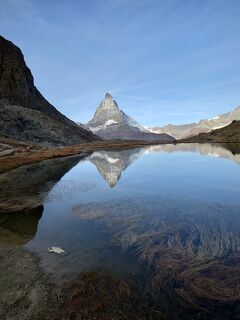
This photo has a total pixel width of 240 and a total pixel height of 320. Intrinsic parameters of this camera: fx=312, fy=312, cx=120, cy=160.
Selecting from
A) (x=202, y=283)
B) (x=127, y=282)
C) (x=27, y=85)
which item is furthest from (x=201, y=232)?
(x=27, y=85)

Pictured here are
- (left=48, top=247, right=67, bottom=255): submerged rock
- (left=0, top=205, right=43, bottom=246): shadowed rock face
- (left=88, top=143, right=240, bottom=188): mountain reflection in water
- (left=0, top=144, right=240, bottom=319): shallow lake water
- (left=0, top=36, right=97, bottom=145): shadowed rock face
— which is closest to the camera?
(left=0, top=144, right=240, bottom=319): shallow lake water

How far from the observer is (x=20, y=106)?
15050 centimetres

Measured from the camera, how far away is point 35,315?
924cm

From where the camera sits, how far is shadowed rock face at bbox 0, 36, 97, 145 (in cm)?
12907

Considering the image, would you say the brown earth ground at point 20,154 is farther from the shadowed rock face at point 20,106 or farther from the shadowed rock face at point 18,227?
the shadowed rock face at point 18,227

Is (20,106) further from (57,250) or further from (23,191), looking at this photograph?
(57,250)

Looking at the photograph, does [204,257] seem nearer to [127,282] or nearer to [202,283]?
[202,283]

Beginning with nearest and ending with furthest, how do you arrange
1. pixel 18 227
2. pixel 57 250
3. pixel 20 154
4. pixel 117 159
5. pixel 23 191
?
pixel 57 250, pixel 18 227, pixel 23 191, pixel 117 159, pixel 20 154

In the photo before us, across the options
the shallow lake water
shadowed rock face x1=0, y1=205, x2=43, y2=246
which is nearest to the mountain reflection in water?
the shallow lake water

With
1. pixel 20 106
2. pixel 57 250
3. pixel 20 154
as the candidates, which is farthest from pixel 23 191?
pixel 20 106

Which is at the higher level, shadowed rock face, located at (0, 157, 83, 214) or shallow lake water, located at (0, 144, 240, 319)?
shallow lake water, located at (0, 144, 240, 319)

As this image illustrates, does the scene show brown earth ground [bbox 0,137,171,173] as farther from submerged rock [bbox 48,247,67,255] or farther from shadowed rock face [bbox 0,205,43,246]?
submerged rock [bbox 48,247,67,255]

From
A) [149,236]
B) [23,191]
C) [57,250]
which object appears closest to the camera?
[57,250]

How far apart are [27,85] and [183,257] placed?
180 meters
